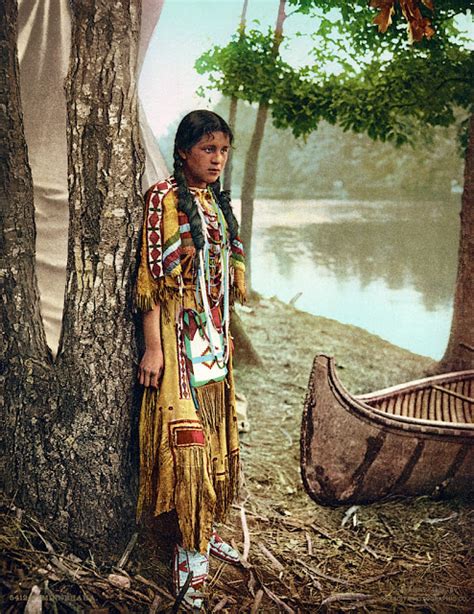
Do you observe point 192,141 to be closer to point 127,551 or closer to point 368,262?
point 127,551

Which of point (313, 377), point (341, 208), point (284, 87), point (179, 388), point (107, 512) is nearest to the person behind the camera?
point (179, 388)

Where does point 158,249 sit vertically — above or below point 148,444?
above

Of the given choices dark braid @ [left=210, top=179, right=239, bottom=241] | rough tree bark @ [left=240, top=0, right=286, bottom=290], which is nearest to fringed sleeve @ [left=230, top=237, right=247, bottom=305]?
dark braid @ [left=210, top=179, right=239, bottom=241]

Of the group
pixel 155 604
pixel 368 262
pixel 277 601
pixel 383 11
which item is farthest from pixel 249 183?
pixel 155 604

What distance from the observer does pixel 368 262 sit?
6906mm

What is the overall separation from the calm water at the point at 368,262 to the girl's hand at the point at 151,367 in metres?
4.30

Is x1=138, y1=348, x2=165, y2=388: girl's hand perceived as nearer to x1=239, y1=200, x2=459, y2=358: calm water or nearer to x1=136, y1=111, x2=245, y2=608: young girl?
x1=136, y1=111, x2=245, y2=608: young girl

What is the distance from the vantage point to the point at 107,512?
6.64 feet

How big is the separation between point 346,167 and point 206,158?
5479 mm

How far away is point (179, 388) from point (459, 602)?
4.03ft

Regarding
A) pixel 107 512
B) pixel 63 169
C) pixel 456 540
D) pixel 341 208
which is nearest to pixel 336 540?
pixel 456 540

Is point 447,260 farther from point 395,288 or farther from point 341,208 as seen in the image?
point 341,208

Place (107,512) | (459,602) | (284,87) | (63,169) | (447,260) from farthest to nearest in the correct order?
(447,260) < (284,87) < (63,169) < (459,602) < (107,512)

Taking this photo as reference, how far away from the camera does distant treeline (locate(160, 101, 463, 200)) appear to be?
6609mm
